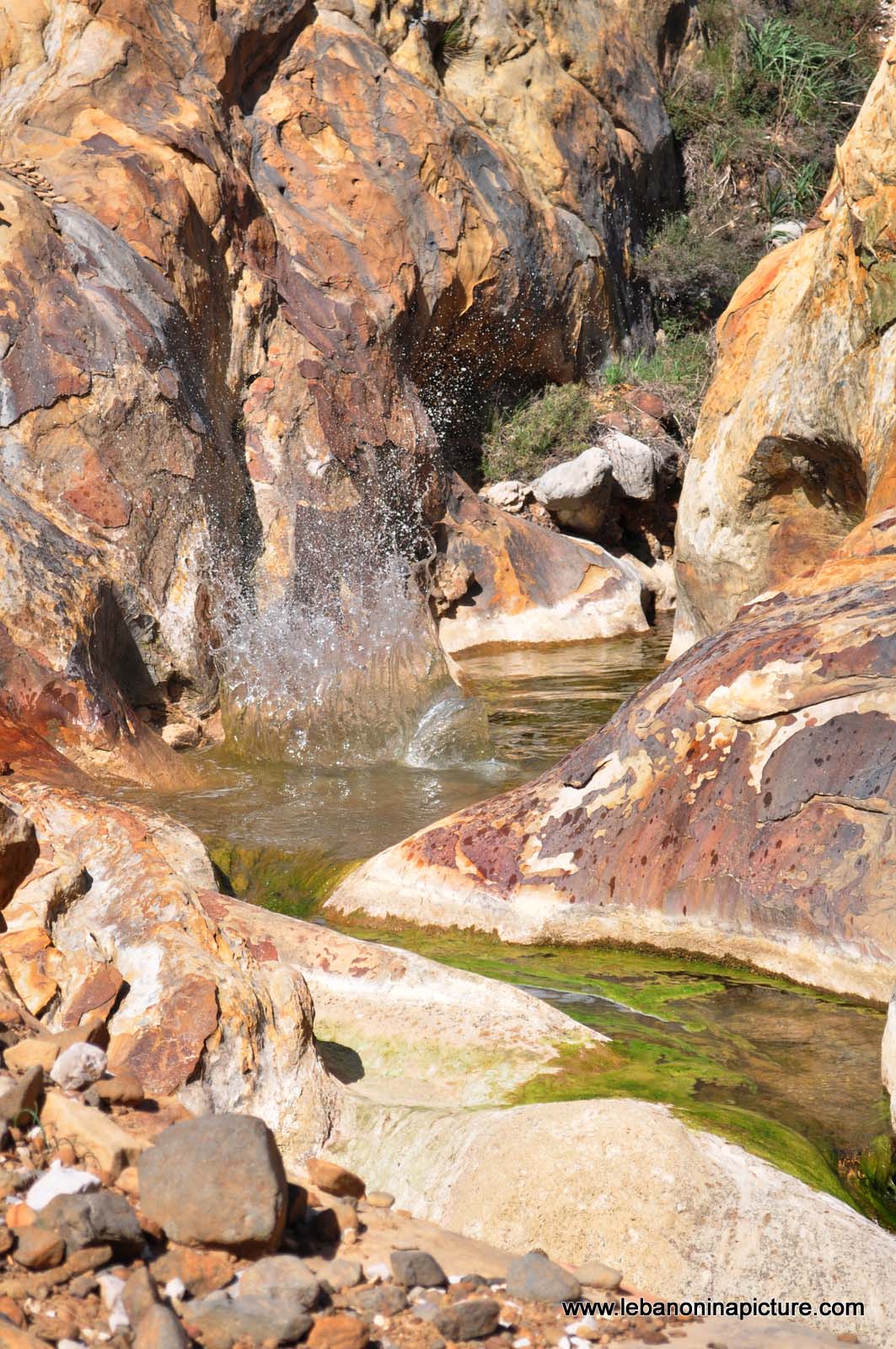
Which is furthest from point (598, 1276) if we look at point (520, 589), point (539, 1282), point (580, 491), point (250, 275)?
point (580, 491)

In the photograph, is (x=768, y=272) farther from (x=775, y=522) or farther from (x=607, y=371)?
(x=607, y=371)

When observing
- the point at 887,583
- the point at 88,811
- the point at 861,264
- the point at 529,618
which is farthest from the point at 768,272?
the point at 88,811

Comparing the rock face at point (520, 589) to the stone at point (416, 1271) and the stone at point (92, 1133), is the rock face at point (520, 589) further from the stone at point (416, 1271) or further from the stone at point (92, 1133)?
the stone at point (416, 1271)

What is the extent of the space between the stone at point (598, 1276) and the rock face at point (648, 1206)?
48 mm

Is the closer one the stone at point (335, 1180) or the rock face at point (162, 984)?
the stone at point (335, 1180)

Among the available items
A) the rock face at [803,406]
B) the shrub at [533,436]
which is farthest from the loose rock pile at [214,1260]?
the shrub at [533,436]

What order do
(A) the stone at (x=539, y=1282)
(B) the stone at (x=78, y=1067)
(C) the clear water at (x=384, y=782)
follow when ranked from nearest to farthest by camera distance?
(A) the stone at (x=539, y=1282) < (B) the stone at (x=78, y=1067) < (C) the clear water at (x=384, y=782)

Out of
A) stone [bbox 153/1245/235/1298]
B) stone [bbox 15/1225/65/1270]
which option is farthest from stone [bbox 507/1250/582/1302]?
stone [bbox 15/1225/65/1270]

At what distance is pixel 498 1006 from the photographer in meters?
2.98

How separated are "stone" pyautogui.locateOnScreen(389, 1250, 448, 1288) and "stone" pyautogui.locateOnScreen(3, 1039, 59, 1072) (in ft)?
2.21

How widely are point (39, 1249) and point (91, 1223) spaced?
0.24 feet

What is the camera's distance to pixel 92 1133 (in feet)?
6.27

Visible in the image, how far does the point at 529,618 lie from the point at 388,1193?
8.79 m

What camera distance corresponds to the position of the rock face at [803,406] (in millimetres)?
5773
